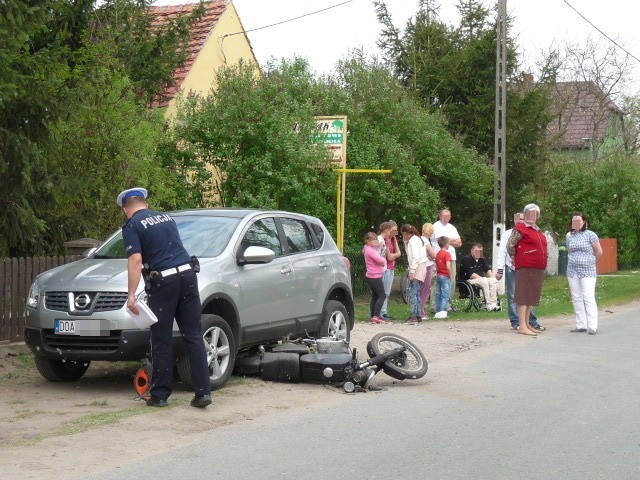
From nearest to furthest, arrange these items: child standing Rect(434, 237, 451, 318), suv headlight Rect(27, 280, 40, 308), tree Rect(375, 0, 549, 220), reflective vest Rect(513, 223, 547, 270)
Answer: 1. suv headlight Rect(27, 280, 40, 308)
2. reflective vest Rect(513, 223, 547, 270)
3. child standing Rect(434, 237, 451, 318)
4. tree Rect(375, 0, 549, 220)

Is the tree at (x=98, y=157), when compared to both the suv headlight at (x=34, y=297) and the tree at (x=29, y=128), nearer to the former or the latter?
the tree at (x=29, y=128)

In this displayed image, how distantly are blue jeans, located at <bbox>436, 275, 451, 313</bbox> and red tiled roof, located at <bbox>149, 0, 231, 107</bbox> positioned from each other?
7862 millimetres

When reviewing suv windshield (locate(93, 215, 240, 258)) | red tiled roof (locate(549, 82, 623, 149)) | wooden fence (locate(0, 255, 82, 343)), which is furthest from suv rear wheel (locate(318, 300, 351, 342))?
red tiled roof (locate(549, 82, 623, 149))

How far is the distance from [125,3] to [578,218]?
940 centimetres

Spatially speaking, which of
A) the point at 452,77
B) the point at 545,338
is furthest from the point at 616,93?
the point at 545,338

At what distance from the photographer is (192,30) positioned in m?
23.3

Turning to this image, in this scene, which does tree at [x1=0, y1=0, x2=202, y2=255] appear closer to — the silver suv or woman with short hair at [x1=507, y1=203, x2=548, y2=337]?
the silver suv

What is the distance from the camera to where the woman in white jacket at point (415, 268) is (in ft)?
58.4

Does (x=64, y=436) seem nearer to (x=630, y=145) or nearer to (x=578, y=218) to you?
(x=578, y=218)

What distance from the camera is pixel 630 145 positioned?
193ft

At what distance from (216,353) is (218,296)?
0.54 metres

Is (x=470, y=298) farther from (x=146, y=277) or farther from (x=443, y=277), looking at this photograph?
(x=146, y=277)

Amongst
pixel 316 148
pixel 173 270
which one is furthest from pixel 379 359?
pixel 316 148

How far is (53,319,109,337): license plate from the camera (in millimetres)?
9750
